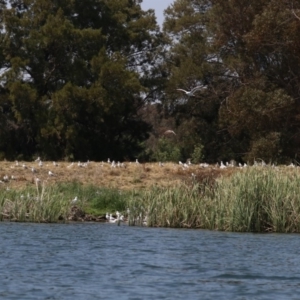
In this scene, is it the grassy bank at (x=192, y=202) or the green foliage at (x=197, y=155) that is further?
the green foliage at (x=197, y=155)

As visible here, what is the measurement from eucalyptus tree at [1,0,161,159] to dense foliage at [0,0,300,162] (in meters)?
0.06

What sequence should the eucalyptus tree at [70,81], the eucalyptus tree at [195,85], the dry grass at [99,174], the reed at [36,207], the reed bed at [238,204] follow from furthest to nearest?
the eucalyptus tree at [195,85]
the eucalyptus tree at [70,81]
the dry grass at [99,174]
the reed at [36,207]
the reed bed at [238,204]

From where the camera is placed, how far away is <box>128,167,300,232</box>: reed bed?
23.2m

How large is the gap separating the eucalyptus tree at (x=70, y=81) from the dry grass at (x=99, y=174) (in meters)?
10.6

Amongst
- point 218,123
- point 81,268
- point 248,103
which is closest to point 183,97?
point 218,123

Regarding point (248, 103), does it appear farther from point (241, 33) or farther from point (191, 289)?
point (191, 289)

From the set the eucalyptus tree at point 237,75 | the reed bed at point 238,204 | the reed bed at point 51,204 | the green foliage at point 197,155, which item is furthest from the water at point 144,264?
the green foliage at point 197,155

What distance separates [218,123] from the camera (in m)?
51.8

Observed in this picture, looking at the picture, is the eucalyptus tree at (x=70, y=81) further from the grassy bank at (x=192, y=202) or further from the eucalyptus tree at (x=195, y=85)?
the grassy bank at (x=192, y=202)

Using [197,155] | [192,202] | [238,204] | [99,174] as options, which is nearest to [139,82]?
[197,155]

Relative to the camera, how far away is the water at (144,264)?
1488 centimetres

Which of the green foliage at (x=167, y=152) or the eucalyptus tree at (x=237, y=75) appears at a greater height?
the eucalyptus tree at (x=237, y=75)

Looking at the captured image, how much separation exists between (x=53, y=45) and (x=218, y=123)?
9.68 meters

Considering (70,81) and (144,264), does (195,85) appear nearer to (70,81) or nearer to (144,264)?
(70,81)
